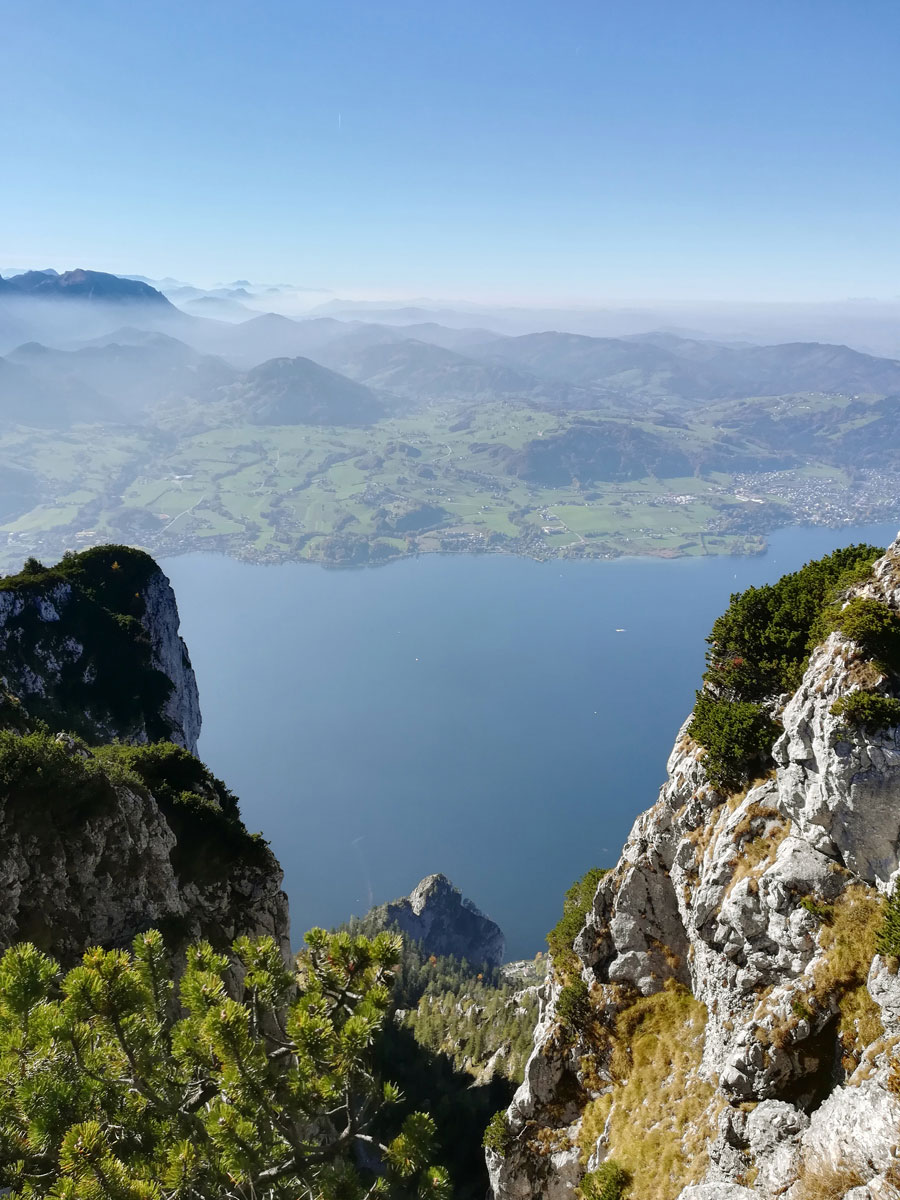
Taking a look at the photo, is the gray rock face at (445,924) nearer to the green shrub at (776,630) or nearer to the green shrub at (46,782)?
the green shrub at (46,782)

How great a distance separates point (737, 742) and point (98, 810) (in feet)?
73.7

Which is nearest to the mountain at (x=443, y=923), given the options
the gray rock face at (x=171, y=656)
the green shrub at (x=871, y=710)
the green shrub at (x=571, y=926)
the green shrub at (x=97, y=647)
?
the gray rock face at (x=171, y=656)

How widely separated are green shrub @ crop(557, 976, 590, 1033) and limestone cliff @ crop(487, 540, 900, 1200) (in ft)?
0.30

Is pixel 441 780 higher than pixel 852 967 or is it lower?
lower

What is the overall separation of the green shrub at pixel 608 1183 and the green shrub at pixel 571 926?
7.12m

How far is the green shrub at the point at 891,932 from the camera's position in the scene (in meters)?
13.4

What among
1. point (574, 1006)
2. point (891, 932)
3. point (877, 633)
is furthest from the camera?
point (574, 1006)

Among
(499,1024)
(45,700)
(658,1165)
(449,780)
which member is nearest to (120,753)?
(45,700)

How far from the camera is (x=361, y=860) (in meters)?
130

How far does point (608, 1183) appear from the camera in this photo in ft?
56.6

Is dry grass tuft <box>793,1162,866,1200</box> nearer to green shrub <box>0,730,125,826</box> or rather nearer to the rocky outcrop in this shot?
green shrub <box>0,730,125,826</box>

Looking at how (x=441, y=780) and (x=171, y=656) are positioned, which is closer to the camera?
(x=171, y=656)

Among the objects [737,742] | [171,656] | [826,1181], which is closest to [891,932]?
[826,1181]

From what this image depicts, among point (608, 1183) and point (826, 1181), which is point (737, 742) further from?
point (608, 1183)
